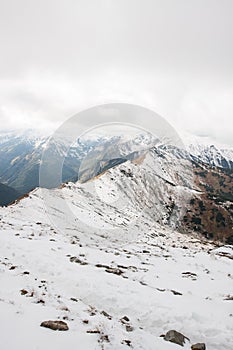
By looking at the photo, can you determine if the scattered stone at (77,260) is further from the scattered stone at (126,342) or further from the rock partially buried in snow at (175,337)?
the scattered stone at (126,342)

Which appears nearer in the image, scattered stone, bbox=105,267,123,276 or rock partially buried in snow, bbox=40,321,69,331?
rock partially buried in snow, bbox=40,321,69,331

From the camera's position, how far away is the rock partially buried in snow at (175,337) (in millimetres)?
10509

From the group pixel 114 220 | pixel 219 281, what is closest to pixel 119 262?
pixel 219 281

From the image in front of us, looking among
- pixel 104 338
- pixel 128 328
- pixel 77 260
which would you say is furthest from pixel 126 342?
pixel 77 260

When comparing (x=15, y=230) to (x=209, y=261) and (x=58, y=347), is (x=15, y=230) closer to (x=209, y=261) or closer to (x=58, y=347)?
(x=58, y=347)

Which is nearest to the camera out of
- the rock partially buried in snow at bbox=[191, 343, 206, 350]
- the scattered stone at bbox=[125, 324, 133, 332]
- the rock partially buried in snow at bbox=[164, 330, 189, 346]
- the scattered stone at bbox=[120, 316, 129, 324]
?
the rock partially buried in snow at bbox=[191, 343, 206, 350]

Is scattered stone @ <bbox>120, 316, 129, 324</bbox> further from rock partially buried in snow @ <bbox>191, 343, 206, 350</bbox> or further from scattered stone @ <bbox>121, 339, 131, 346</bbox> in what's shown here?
rock partially buried in snow @ <bbox>191, 343, 206, 350</bbox>

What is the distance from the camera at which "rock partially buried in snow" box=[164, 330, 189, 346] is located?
10509 millimetres

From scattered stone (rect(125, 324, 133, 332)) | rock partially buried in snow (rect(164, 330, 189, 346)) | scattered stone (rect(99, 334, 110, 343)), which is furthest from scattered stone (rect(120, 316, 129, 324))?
scattered stone (rect(99, 334, 110, 343))

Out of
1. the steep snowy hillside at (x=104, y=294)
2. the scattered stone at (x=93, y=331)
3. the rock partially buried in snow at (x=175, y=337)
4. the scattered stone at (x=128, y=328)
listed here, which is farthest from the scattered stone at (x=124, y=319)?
the scattered stone at (x=93, y=331)

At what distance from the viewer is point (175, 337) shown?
35.0ft

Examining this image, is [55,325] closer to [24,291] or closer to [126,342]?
[126,342]

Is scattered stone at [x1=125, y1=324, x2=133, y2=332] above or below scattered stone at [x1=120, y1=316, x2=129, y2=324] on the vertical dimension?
above

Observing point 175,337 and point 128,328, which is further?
point 128,328
